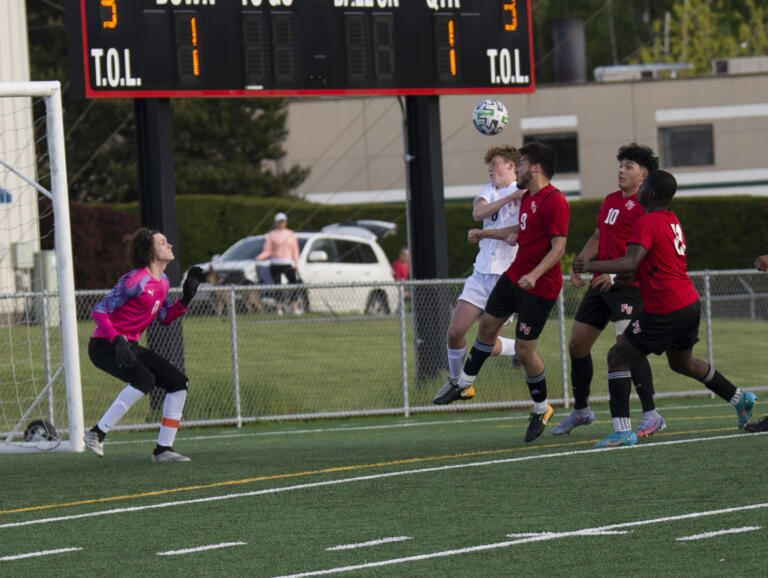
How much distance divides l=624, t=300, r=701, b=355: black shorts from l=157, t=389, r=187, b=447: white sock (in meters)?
3.30

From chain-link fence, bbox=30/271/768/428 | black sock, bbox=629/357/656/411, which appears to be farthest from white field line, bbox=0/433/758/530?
chain-link fence, bbox=30/271/768/428

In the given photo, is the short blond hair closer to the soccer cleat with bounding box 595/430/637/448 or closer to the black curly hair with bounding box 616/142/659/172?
the black curly hair with bounding box 616/142/659/172

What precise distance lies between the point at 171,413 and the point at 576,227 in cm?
2448

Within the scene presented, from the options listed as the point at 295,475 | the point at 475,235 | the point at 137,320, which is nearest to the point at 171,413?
the point at 137,320

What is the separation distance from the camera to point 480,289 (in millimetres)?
11414

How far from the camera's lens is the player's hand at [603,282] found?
9914 mm

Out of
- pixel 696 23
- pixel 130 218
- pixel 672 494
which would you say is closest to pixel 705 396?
pixel 672 494

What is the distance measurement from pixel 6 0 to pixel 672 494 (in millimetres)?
19983

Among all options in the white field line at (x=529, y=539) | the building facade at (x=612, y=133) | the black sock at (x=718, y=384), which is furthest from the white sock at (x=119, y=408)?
the building facade at (x=612, y=133)

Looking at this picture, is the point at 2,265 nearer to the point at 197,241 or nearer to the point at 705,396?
the point at 705,396

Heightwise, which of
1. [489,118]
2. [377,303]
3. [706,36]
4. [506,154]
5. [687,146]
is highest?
[706,36]

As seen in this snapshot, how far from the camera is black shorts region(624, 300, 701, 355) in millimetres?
9266

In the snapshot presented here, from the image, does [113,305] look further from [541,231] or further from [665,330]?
[665,330]

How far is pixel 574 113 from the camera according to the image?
1487 inches
